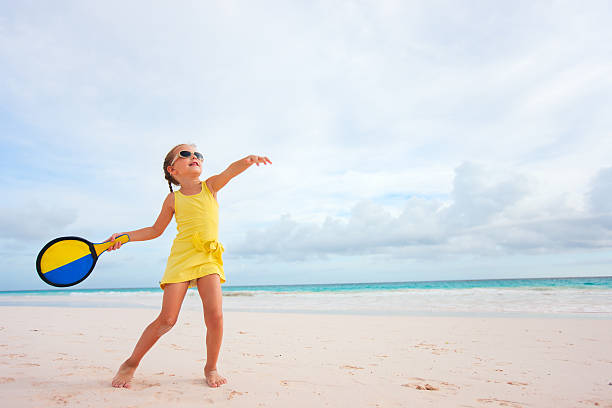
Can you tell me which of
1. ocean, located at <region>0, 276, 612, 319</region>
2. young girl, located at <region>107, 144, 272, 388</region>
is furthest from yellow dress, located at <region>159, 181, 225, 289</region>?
ocean, located at <region>0, 276, 612, 319</region>

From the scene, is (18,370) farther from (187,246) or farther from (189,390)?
(187,246)

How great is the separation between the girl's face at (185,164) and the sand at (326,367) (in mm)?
1771

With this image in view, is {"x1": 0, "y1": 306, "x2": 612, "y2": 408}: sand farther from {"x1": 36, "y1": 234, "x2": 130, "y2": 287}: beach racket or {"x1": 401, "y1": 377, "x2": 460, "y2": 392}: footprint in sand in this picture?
{"x1": 36, "y1": 234, "x2": 130, "y2": 287}: beach racket

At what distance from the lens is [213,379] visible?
315 cm

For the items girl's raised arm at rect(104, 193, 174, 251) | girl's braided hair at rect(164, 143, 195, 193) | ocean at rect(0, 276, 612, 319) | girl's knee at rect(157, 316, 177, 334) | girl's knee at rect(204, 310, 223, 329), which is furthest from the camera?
ocean at rect(0, 276, 612, 319)

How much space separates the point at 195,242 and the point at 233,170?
2.17 feet

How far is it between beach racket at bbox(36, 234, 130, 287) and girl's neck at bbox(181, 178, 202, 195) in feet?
2.63

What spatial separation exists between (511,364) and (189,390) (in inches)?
134

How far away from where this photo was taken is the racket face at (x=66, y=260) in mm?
3014

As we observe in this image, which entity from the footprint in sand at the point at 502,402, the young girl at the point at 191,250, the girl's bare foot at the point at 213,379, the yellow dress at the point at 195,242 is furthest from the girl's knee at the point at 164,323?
the footprint in sand at the point at 502,402

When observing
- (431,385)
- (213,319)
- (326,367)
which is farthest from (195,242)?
(431,385)

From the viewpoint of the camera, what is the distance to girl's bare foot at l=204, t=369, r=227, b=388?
312 cm

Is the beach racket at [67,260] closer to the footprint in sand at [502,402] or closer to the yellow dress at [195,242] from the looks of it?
the yellow dress at [195,242]

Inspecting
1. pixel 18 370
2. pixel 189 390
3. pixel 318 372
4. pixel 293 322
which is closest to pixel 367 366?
pixel 318 372
